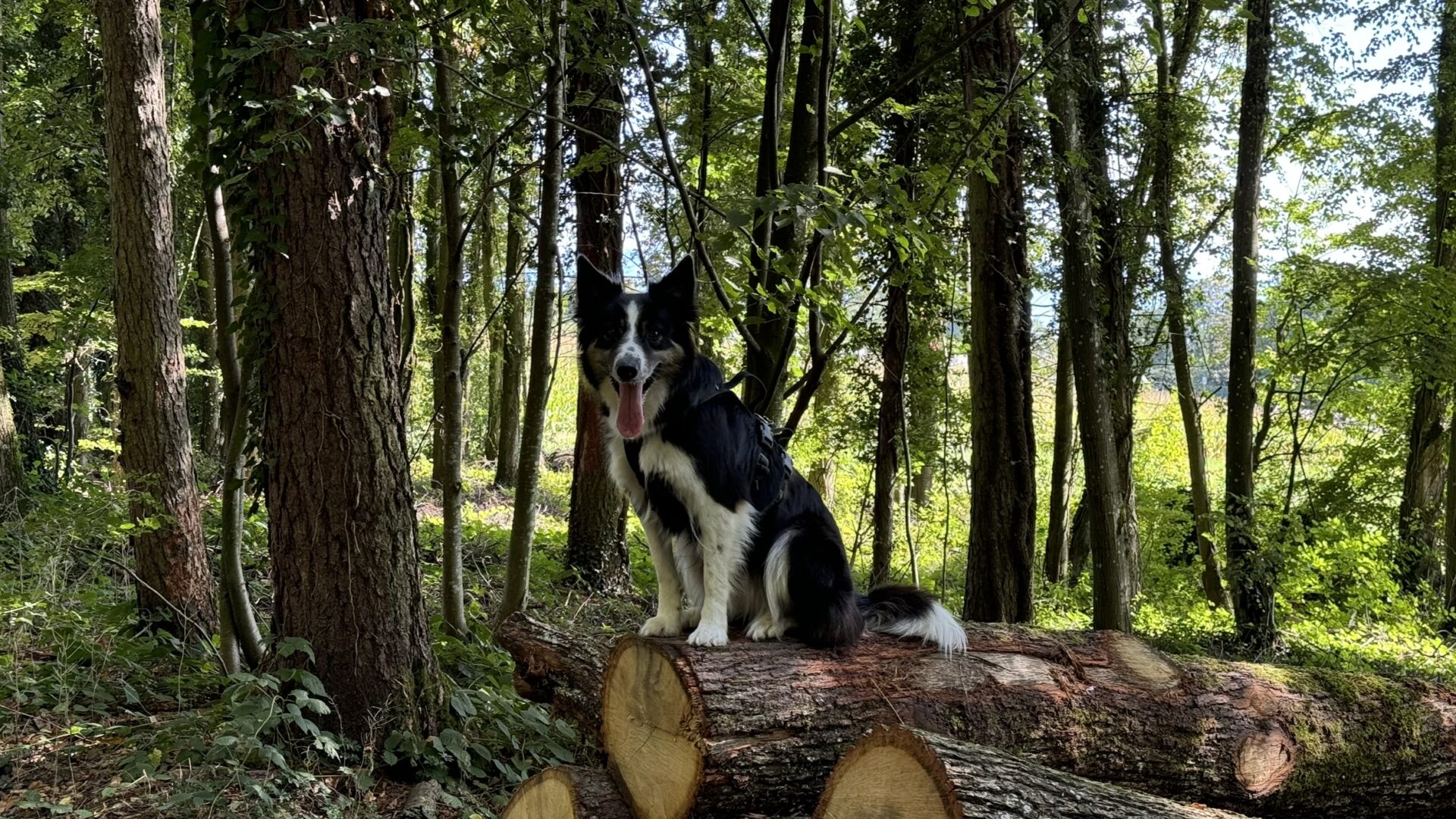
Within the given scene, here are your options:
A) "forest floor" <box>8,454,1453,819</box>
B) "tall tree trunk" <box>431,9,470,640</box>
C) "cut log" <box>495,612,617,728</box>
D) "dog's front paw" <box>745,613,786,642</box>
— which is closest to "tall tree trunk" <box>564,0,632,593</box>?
"forest floor" <box>8,454,1453,819</box>

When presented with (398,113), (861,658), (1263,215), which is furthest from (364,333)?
(1263,215)

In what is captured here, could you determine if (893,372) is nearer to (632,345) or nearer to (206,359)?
(632,345)

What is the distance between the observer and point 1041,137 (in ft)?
26.2

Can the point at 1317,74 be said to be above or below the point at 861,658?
above

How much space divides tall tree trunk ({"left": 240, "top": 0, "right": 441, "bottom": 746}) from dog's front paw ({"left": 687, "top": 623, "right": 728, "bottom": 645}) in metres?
2.00

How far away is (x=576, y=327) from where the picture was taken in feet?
13.7

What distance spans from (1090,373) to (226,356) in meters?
6.10

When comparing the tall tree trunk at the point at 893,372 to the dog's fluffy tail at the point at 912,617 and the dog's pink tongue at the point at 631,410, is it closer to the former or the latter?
the dog's fluffy tail at the point at 912,617

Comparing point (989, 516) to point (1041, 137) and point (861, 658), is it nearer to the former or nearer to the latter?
point (1041, 137)

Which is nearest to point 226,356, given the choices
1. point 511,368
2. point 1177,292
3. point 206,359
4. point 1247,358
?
point 206,359

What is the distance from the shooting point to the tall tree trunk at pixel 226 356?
434 cm

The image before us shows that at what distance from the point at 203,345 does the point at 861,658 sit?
12.4m

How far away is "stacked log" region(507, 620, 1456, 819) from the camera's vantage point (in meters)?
3.07

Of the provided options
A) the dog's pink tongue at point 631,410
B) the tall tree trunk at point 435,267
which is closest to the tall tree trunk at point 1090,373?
the dog's pink tongue at point 631,410
